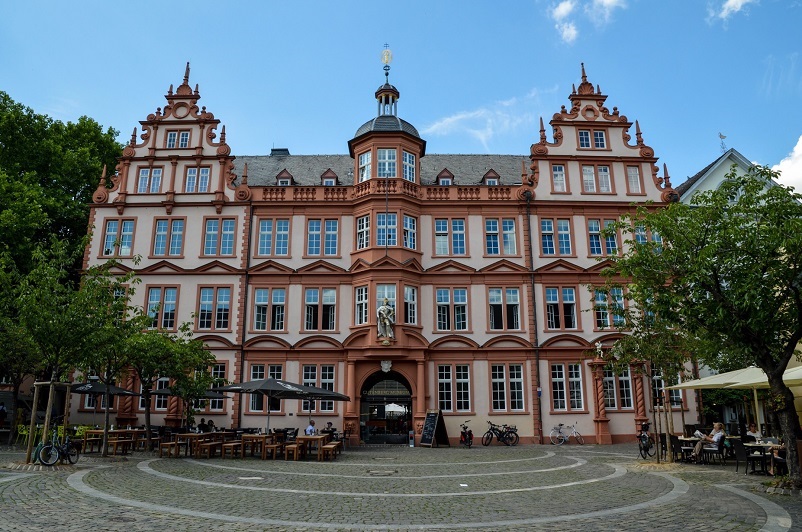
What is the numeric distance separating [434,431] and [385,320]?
584cm

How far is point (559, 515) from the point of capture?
36.8 feet

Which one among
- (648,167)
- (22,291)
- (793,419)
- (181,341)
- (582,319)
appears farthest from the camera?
(648,167)

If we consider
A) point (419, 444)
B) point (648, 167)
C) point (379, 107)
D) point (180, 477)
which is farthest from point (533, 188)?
point (180, 477)

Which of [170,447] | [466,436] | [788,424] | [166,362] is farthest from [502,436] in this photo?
[788,424]

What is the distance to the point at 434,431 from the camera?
2834 centimetres

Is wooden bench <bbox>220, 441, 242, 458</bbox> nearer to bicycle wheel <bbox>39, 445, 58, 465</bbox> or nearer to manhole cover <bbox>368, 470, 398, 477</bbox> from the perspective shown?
bicycle wheel <bbox>39, 445, 58, 465</bbox>

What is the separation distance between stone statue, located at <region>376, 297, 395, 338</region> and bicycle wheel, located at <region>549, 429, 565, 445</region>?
9.42 metres

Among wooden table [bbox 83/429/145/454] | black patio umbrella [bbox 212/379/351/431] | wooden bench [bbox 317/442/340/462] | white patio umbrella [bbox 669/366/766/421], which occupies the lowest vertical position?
wooden bench [bbox 317/442/340/462]

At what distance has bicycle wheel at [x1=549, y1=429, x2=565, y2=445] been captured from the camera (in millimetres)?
30125

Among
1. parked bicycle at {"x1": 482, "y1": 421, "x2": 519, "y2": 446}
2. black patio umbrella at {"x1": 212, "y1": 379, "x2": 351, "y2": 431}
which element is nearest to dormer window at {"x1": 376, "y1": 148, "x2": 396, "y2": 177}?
black patio umbrella at {"x1": 212, "y1": 379, "x2": 351, "y2": 431}

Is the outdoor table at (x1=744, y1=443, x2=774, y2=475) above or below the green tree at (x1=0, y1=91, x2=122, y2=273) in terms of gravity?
below

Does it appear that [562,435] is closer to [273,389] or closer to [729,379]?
[729,379]

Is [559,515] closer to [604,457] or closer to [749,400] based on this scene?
[604,457]

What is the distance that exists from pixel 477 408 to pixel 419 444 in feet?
12.3
